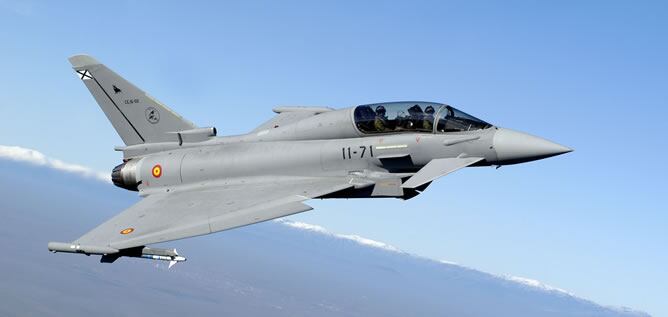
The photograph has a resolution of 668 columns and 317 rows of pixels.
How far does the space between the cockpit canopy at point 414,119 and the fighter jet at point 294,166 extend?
0.03 metres

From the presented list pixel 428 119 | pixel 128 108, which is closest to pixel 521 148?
pixel 428 119

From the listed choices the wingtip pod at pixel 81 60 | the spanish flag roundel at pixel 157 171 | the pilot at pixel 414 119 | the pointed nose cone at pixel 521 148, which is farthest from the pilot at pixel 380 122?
the wingtip pod at pixel 81 60

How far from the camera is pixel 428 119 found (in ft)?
61.3

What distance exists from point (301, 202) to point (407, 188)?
3023mm

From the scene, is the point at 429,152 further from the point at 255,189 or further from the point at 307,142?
the point at 255,189

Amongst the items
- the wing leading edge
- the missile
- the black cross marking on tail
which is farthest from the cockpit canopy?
the black cross marking on tail

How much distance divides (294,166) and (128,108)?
29.3 ft

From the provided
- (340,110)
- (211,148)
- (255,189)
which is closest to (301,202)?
(255,189)

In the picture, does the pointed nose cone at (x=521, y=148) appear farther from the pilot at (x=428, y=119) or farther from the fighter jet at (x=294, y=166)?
the pilot at (x=428, y=119)

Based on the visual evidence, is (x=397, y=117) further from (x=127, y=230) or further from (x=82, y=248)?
(x=82, y=248)

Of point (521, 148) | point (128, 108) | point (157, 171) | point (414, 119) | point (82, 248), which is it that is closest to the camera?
point (82, 248)

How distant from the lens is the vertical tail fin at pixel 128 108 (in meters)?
24.4

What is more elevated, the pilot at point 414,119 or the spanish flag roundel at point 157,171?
the pilot at point 414,119

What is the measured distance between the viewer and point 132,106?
82.7 ft
